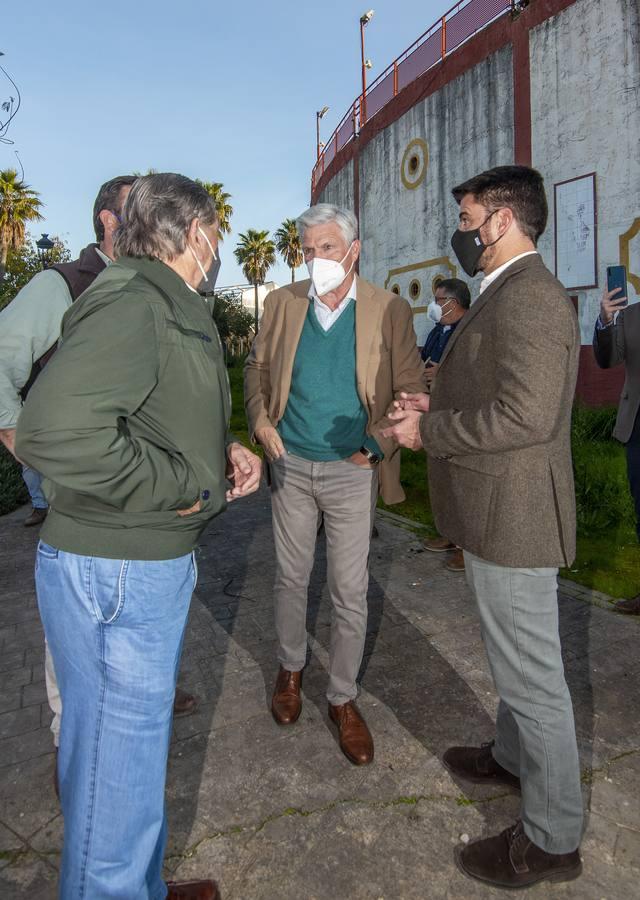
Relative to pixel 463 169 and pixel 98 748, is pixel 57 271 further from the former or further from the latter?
pixel 463 169

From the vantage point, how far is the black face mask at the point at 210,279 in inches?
74.1

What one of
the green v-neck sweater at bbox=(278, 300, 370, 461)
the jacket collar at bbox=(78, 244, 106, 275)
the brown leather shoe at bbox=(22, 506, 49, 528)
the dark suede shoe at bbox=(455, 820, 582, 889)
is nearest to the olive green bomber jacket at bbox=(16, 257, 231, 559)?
the jacket collar at bbox=(78, 244, 106, 275)

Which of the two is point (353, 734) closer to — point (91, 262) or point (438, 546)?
point (91, 262)

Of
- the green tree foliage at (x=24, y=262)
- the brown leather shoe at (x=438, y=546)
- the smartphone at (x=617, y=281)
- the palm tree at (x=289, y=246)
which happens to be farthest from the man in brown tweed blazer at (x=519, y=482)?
the palm tree at (x=289, y=246)

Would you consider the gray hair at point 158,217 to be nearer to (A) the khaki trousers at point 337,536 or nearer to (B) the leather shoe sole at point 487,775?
(A) the khaki trousers at point 337,536

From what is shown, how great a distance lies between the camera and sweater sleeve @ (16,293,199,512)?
1.37 meters

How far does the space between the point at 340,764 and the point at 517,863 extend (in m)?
0.88

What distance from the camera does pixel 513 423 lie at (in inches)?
74.7

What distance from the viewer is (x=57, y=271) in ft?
8.89

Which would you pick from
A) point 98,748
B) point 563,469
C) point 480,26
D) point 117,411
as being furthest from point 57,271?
point 480,26

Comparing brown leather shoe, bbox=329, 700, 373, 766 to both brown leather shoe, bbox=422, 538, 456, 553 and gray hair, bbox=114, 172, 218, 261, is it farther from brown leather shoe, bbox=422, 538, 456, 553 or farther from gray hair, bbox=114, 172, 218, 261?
brown leather shoe, bbox=422, 538, 456, 553

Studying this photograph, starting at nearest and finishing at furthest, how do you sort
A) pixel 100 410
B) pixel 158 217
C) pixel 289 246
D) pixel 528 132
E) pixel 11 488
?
pixel 100 410 < pixel 158 217 < pixel 11 488 < pixel 528 132 < pixel 289 246

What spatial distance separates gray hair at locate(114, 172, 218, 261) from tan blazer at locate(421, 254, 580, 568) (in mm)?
988

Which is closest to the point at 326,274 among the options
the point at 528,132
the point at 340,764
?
the point at 340,764
